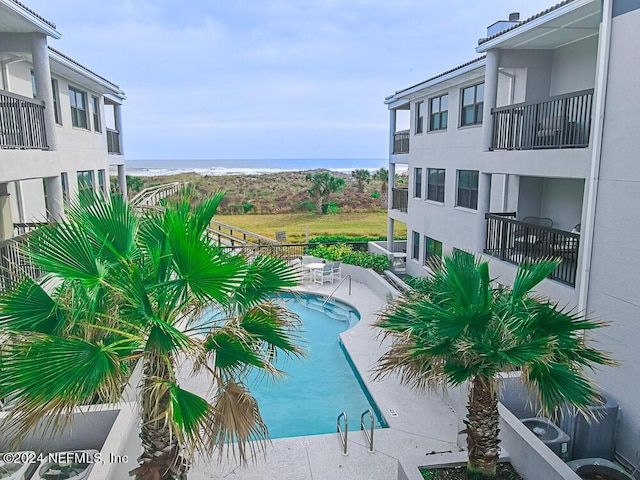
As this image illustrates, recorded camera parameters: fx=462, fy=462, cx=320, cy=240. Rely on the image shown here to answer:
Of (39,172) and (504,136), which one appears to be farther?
(504,136)

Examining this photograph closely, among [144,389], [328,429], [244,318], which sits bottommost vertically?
[328,429]

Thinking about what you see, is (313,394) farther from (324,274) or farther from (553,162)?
(324,274)

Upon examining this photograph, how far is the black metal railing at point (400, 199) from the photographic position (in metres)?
21.5

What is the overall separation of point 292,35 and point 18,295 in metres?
39.9

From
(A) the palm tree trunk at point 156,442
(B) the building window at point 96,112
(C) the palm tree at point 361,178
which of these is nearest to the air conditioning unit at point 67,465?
(A) the palm tree trunk at point 156,442

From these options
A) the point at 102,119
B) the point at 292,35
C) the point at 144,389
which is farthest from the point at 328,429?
the point at 292,35

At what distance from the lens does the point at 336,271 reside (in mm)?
20578

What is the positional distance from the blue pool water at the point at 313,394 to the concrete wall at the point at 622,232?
14.3ft

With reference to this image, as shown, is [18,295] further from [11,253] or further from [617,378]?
[617,378]

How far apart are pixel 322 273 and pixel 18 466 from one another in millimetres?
14461

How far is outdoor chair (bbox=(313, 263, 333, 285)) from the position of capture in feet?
65.5

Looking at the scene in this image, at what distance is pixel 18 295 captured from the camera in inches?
182

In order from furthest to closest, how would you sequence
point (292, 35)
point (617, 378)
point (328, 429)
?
point (292, 35) → point (328, 429) → point (617, 378)

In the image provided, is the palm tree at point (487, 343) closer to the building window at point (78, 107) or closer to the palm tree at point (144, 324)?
the palm tree at point (144, 324)
